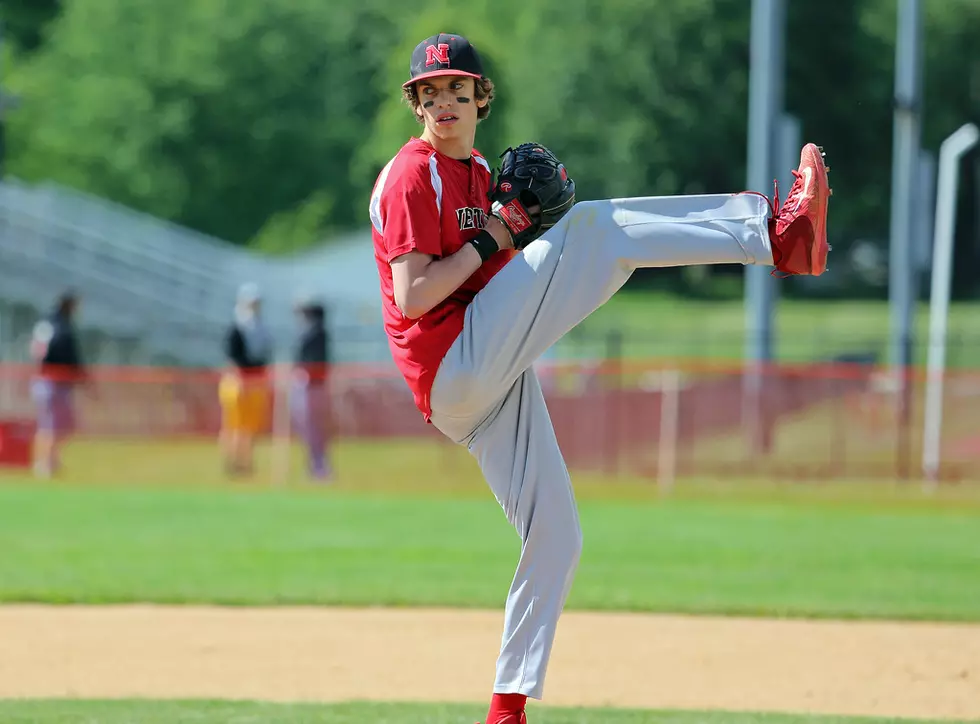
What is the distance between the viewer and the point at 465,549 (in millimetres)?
11836

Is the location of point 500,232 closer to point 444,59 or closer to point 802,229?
point 444,59

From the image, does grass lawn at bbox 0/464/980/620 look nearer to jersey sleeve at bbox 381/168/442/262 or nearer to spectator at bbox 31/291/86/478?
spectator at bbox 31/291/86/478

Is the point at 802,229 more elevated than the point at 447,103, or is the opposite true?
the point at 447,103

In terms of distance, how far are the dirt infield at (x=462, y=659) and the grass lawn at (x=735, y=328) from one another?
2262 cm

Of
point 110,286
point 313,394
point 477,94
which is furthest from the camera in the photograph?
point 110,286

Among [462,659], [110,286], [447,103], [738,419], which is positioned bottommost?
[462,659]

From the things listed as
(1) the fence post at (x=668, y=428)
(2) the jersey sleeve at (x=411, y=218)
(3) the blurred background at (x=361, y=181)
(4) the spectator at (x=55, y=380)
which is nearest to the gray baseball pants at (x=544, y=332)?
(2) the jersey sleeve at (x=411, y=218)

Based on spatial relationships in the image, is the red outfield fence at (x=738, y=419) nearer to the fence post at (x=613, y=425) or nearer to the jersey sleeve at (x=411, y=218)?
the fence post at (x=613, y=425)

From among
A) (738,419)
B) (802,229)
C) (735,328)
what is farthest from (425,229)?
(735,328)

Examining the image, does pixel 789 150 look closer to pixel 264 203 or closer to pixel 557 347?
pixel 557 347

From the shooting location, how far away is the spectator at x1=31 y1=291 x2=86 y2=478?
1764 centimetres

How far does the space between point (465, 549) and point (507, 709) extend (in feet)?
22.4

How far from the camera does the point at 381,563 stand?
36.4ft

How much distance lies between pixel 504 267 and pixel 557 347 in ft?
86.1
